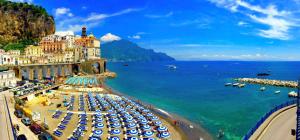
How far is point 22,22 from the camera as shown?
142875 millimetres

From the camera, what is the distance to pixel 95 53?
156m

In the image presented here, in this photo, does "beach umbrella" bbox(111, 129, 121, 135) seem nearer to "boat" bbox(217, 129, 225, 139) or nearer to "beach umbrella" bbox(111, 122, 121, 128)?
"beach umbrella" bbox(111, 122, 121, 128)

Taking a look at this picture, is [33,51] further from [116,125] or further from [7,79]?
[116,125]

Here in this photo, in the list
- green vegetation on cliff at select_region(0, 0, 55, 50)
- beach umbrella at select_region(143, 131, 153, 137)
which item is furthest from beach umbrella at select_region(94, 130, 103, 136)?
green vegetation on cliff at select_region(0, 0, 55, 50)

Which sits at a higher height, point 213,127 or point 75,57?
point 75,57

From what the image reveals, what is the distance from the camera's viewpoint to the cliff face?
443ft

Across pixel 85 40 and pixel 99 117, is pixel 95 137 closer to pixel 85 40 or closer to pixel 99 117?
pixel 99 117

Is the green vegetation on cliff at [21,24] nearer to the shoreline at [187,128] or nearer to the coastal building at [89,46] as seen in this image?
the coastal building at [89,46]

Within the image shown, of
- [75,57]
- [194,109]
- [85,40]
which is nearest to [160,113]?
[194,109]

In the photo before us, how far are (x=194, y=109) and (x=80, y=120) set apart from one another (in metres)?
28.9

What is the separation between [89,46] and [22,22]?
33440 mm

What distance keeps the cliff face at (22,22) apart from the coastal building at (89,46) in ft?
62.9

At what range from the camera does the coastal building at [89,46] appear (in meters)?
150

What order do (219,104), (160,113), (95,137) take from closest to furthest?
(95,137), (160,113), (219,104)
